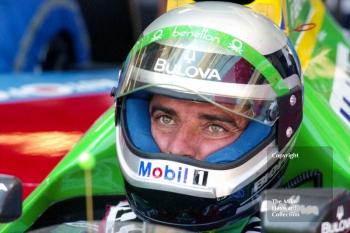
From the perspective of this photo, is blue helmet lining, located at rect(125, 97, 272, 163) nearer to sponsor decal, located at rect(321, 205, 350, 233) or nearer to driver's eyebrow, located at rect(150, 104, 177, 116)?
driver's eyebrow, located at rect(150, 104, 177, 116)

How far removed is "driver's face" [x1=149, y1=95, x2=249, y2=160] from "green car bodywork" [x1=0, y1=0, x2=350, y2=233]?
0.36 metres

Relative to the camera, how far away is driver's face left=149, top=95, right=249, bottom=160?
245 cm

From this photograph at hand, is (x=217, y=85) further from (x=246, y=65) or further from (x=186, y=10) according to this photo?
(x=186, y=10)

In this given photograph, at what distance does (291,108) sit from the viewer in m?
2.50

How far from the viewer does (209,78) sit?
2.39 m

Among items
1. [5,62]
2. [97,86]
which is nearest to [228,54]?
[97,86]

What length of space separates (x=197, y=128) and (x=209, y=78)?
158 millimetres

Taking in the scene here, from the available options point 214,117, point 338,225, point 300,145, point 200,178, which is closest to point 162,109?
point 214,117

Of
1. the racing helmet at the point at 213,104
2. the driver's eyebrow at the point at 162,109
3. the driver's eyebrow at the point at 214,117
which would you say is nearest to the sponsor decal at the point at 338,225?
the racing helmet at the point at 213,104

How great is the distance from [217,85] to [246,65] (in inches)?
4.1

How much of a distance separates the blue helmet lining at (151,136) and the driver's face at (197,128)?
0.07ft

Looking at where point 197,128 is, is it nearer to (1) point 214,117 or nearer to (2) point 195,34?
(1) point 214,117

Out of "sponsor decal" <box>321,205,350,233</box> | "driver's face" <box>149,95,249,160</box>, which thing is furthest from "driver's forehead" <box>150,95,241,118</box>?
"sponsor decal" <box>321,205,350,233</box>

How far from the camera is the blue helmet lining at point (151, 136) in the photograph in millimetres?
2445
